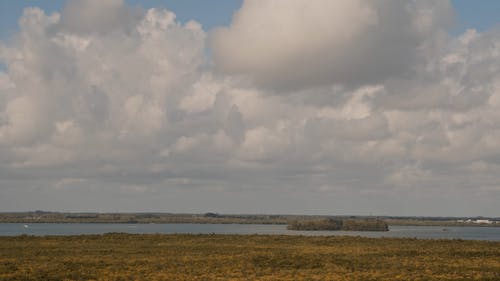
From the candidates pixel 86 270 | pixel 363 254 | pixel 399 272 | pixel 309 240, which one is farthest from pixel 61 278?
pixel 309 240

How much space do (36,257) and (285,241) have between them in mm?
37074

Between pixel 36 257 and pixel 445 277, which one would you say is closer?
pixel 445 277

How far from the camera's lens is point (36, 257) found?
60.5 metres

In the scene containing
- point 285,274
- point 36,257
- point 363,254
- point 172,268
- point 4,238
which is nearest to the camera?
point 285,274

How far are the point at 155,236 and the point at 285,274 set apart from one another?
4298cm

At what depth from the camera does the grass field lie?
4800cm

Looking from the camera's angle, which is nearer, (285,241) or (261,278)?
(261,278)

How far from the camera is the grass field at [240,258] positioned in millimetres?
48000

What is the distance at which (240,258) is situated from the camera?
60812 mm

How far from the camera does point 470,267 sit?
54281 millimetres

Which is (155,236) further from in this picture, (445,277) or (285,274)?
(445,277)

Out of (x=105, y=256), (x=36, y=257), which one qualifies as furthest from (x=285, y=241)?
(x=36, y=257)

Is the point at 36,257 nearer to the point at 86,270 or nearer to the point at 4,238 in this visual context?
the point at 86,270

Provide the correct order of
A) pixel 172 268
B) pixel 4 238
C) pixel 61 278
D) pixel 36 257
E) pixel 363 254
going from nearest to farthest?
pixel 61 278, pixel 172 268, pixel 36 257, pixel 363 254, pixel 4 238
